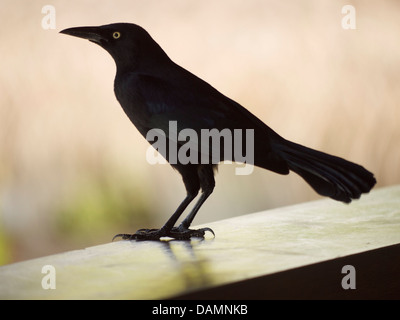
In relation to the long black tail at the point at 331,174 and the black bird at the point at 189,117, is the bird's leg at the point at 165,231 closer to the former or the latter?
the black bird at the point at 189,117

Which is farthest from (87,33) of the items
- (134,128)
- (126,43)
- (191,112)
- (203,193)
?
(134,128)

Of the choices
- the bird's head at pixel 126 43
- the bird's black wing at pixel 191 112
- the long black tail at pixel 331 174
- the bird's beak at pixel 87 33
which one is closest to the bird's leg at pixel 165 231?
the bird's black wing at pixel 191 112

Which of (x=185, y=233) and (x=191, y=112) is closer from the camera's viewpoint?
(x=191, y=112)

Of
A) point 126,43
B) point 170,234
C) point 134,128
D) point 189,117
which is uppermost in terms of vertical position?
point 134,128

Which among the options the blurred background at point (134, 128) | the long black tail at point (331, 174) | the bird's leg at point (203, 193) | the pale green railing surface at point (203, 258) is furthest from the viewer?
the blurred background at point (134, 128)

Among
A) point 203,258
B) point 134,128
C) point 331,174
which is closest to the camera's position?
point 203,258

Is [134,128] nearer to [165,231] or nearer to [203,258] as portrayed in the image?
[165,231]

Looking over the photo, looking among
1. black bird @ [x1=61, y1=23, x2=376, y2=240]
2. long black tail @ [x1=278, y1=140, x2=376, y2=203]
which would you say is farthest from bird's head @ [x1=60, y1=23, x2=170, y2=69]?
long black tail @ [x1=278, y1=140, x2=376, y2=203]
